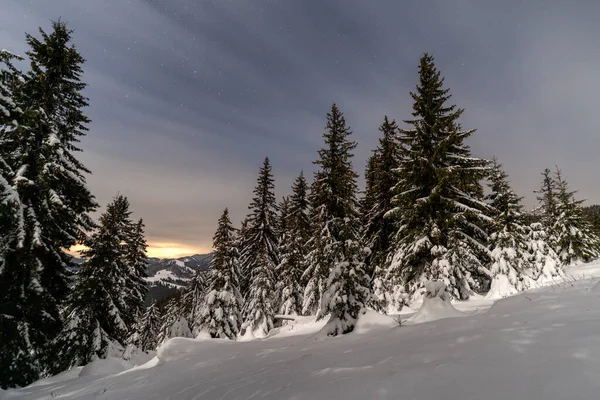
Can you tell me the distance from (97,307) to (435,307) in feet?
65.3

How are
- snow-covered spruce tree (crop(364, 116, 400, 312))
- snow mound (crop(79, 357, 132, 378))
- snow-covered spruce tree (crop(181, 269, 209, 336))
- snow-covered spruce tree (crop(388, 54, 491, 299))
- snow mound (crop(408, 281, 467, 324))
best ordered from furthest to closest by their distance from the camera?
1. snow-covered spruce tree (crop(181, 269, 209, 336))
2. snow-covered spruce tree (crop(364, 116, 400, 312))
3. snow-covered spruce tree (crop(388, 54, 491, 299))
4. snow mound (crop(79, 357, 132, 378))
5. snow mound (crop(408, 281, 467, 324))

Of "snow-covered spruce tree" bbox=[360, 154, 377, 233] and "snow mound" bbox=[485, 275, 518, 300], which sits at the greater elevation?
"snow-covered spruce tree" bbox=[360, 154, 377, 233]

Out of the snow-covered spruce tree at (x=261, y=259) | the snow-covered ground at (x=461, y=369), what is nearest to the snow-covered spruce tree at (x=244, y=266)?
the snow-covered spruce tree at (x=261, y=259)

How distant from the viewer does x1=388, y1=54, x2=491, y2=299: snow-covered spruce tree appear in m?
15.2

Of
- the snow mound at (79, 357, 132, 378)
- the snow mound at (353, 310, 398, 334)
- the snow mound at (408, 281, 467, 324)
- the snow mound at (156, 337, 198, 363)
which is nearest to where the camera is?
the snow mound at (408, 281, 467, 324)

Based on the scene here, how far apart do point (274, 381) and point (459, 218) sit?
14481 mm

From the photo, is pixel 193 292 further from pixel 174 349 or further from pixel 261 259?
pixel 174 349

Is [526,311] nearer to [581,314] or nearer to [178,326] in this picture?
[581,314]

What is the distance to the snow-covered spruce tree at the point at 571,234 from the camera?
86.8 ft

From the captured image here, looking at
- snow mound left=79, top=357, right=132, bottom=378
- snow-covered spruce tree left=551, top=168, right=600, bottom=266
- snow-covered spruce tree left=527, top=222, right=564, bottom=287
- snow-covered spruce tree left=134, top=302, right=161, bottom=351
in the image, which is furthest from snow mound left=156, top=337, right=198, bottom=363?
snow-covered spruce tree left=551, top=168, right=600, bottom=266

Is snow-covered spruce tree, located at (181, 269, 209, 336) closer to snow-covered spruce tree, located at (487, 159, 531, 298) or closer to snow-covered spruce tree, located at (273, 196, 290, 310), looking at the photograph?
snow-covered spruce tree, located at (273, 196, 290, 310)

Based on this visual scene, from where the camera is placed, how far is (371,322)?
10086mm

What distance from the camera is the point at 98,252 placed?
1892cm

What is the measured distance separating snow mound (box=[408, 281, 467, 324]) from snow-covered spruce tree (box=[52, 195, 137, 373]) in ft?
56.2
